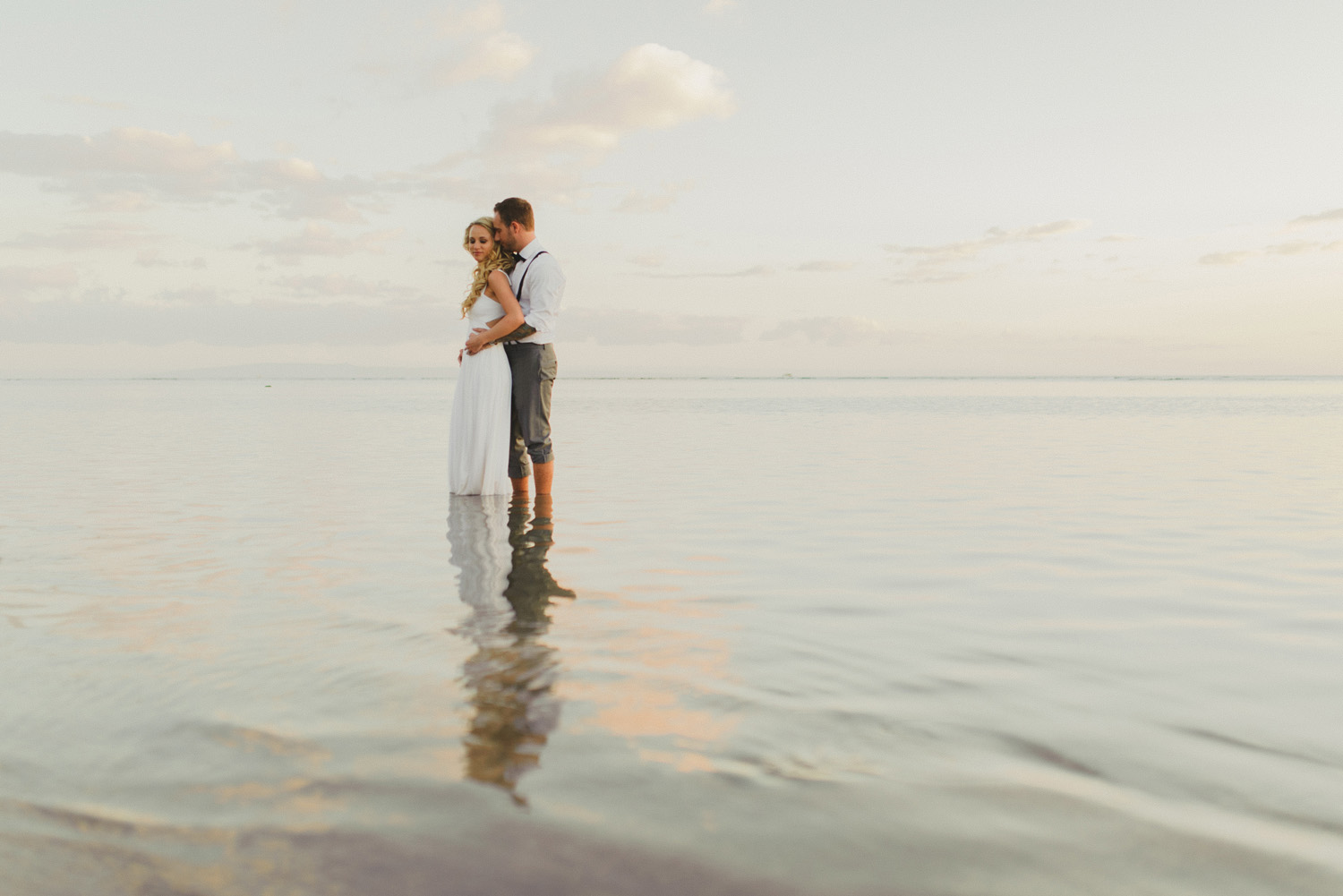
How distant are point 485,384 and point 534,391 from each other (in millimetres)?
530

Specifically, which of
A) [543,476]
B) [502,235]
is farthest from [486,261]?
[543,476]

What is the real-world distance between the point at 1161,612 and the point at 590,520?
459cm

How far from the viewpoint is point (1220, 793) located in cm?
258

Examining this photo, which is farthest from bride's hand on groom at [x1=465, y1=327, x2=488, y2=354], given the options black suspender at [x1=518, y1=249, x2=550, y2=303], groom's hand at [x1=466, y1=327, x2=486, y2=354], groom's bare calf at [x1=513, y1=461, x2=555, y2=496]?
groom's bare calf at [x1=513, y1=461, x2=555, y2=496]

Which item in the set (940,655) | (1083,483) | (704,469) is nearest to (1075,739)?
(940,655)

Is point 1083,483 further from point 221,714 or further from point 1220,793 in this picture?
point 221,714

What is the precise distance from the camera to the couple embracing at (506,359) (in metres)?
8.49

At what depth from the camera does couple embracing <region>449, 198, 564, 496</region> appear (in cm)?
849

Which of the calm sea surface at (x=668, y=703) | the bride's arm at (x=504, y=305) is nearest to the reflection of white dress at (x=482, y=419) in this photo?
the bride's arm at (x=504, y=305)

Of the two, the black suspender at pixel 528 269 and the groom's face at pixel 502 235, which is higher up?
the groom's face at pixel 502 235

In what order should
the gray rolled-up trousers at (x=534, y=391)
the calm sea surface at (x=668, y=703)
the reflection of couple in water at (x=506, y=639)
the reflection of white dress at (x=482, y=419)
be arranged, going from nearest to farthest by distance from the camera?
the calm sea surface at (x=668, y=703) < the reflection of couple in water at (x=506, y=639) < the gray rolled-up trousers at (x=534, y=391) < the reflection of white dress at (x=482, y=419)

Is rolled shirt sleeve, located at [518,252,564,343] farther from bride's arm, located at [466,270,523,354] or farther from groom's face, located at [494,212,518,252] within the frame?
groom's face, located at [494,212,518,252]

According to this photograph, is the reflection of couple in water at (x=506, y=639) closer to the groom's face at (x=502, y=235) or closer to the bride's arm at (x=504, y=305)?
the bride's arm at (x=504, y=305)

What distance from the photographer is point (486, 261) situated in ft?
28.3
